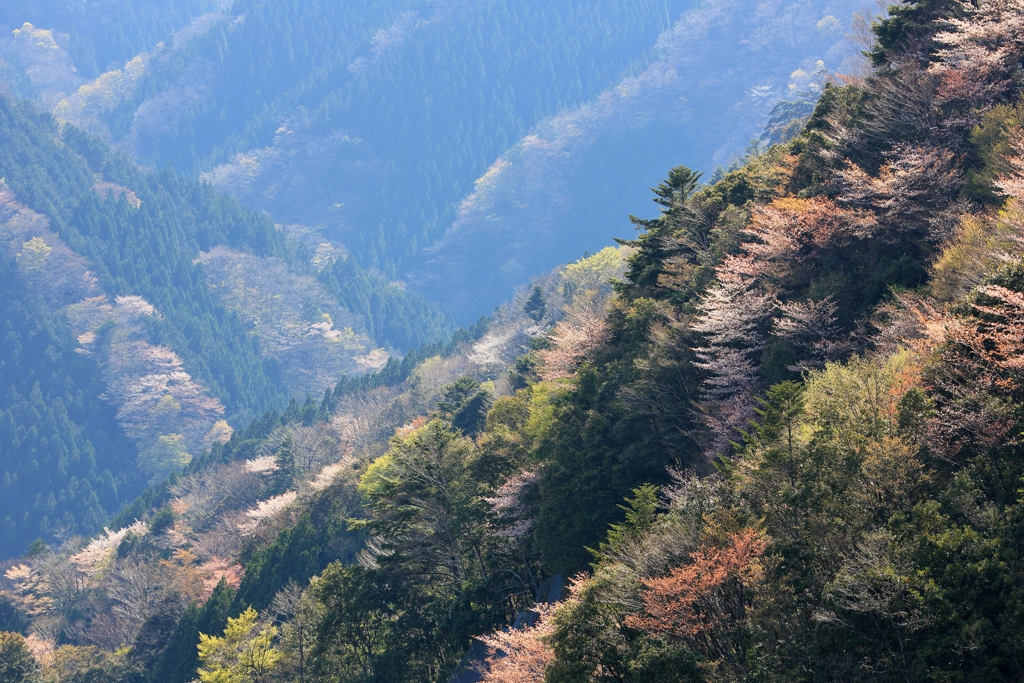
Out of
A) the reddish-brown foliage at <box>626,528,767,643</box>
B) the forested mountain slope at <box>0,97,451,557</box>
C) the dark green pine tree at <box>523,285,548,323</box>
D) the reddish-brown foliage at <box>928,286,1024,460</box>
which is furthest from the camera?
the forested mountain slope at <box>0,97,451,557</box>

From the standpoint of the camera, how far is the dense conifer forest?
1766cm

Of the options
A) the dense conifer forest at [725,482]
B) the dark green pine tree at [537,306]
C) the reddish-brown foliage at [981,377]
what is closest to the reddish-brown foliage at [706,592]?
the dense conifer forest at [725,482]

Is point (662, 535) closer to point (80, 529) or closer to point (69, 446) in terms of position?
point (80, 529)

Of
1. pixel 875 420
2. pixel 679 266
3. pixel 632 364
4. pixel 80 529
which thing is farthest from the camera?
pixel 80 529

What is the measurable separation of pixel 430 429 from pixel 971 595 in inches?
1020

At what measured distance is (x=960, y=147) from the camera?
31188 millimetres

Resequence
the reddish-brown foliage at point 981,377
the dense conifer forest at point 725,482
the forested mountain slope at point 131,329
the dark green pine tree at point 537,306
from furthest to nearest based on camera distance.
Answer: the forested mountain slope at point 131,329, the dark green pine tree at point 537,306, the reddish-brown foliage at point 981,377, the dense conifer forest at point 725,482

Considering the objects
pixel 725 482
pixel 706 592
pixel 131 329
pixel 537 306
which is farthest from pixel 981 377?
pixel 131 329

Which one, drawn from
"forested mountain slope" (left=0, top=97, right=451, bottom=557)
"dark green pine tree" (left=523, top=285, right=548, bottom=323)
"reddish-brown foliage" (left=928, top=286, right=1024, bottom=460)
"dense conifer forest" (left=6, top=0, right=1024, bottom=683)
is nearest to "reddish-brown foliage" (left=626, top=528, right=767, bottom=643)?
"dense conifer forest" (left=6, top=0, right=1024, bottom=683)

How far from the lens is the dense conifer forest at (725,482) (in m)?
17.7

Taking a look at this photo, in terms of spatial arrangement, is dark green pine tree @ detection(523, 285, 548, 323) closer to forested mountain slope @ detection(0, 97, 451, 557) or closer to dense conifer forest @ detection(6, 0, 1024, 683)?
dense conifer forest @ detection(6, 0, 1024, 683)

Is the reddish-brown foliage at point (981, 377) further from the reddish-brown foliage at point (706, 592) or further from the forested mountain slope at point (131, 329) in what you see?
the forested mountain slope at point (131, 329)

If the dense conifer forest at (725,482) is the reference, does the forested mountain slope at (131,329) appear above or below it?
above

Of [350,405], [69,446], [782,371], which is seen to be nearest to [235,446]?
[350,405]
